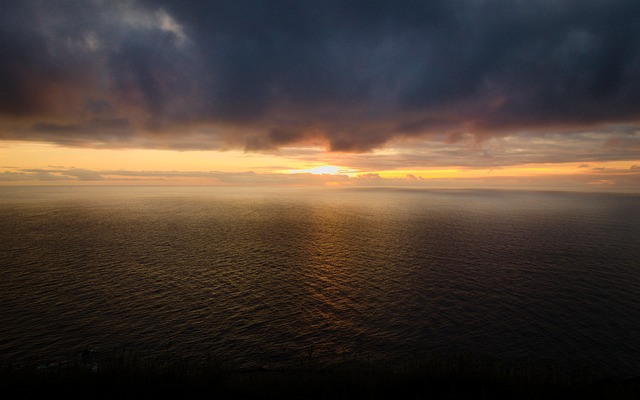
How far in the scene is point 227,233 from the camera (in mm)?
122000

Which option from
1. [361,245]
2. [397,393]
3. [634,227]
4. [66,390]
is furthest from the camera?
[634,227]

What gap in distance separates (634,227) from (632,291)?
11255cm

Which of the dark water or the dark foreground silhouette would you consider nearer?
the dark foreground silhouette

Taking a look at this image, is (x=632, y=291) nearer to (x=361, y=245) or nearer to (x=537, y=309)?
(x=537, y=309)

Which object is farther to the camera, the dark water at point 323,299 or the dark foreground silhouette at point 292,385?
the dark water at point 323,299

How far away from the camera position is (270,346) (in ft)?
138

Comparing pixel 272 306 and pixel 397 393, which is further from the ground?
pixel 397 393

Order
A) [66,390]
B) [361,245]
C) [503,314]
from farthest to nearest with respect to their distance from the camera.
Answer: [361,245] < [503,314] < [66,390]

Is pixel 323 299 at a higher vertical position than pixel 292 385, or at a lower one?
lower

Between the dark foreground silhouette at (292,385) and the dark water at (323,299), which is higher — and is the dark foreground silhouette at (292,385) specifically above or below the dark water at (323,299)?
above

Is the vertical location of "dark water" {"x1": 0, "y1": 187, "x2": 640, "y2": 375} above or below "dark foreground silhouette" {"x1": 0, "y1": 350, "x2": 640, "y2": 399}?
below

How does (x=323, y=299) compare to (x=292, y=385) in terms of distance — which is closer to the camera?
(x=292, y=385)

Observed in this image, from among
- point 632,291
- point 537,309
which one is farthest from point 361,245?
point 632,291

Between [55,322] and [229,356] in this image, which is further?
[55,322]
